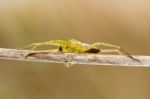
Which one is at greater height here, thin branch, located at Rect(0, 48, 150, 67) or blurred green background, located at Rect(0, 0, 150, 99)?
blurred green background, located at Rect(0, 0, 150, 99)

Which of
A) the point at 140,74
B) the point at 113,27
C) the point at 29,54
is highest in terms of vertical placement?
the point at 113,27

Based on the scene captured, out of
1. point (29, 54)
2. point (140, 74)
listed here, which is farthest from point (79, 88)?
point (29, 54)

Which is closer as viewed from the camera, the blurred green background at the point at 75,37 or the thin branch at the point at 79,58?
the thin branch at the point at 79,58

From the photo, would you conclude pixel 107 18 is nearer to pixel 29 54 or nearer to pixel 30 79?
pixel 30 79

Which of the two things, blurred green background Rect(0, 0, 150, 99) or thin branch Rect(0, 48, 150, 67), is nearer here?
thin branch Rect(0, 48, 150, 67)
